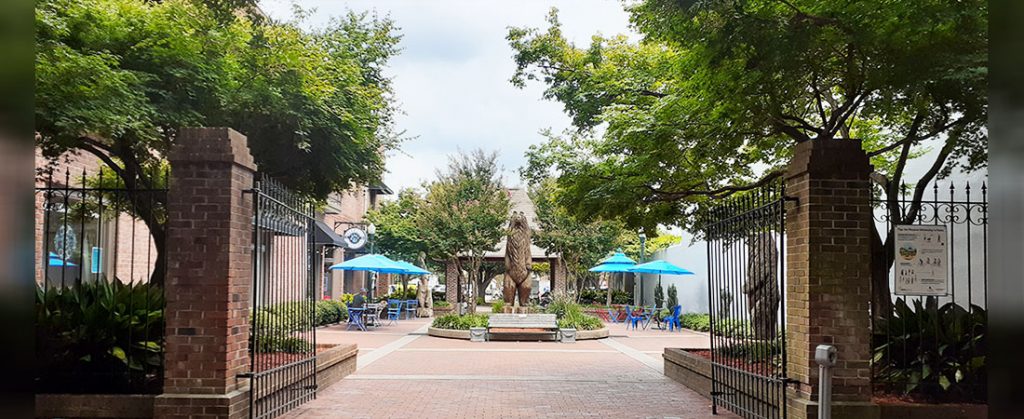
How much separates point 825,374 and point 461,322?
703 inches

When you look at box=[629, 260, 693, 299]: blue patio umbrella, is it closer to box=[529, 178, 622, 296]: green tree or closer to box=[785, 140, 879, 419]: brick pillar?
box=[529, 178, 622, 296]: green tree

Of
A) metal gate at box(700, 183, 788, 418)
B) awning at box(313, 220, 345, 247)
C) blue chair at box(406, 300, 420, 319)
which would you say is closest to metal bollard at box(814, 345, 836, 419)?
metal gate at box(700, 183, 788, 418)

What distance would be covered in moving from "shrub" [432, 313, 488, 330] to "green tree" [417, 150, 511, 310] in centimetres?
652

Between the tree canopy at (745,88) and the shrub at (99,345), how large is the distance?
6.72m

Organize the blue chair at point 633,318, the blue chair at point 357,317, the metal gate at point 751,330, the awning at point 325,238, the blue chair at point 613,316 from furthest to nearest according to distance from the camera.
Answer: the blue chair at point 613,316 → the awning at point 325,238 → the blue chair at point 633,318 → the blue chair at point 357,317 → the metal gate at point 751,330

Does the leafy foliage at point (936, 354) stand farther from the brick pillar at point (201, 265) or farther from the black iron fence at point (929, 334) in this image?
the brick pillar at point (201, 265)

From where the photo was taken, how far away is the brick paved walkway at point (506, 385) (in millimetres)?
10008

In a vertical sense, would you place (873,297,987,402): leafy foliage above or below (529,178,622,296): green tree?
below

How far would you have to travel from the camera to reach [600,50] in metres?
14.8

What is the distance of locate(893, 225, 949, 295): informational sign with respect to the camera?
309 inches

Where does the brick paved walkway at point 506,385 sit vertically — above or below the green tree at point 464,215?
below

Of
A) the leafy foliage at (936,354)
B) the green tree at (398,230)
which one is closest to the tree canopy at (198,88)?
the leafy foliage at (936,354)

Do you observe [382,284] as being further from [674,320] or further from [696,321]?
[696,321]

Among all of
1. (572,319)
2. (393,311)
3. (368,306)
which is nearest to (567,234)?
(393,311)
